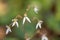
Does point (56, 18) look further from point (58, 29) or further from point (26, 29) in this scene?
point (26, 29)

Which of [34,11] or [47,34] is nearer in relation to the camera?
[34,11]

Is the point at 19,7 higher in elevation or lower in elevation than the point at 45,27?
higher

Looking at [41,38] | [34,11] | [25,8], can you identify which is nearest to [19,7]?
[25,8]

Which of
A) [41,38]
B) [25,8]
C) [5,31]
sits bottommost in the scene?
[41,38]

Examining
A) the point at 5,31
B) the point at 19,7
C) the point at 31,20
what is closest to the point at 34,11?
the point at 31,20

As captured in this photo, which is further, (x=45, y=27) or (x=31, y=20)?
(x=45, y=27)

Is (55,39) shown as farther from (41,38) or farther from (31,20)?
(31,20)
